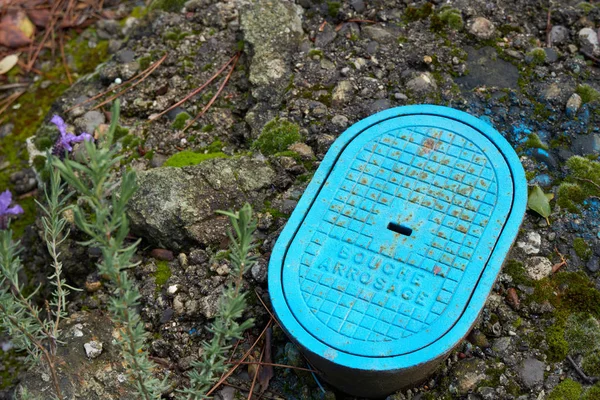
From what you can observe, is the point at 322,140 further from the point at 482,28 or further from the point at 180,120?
the point at 482,28

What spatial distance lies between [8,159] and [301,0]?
1.74 m

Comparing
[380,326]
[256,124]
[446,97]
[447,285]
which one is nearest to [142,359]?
[380,326]

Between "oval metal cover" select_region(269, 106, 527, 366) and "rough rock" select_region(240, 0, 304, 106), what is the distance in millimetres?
589

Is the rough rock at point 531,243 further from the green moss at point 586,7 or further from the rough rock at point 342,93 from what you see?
the green moss at point 586,7

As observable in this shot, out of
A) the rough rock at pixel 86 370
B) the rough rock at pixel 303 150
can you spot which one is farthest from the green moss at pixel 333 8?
the rough rock at pixel 86 370

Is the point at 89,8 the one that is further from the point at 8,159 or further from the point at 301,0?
the point at 301,0

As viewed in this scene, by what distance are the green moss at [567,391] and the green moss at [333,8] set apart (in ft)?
6.56

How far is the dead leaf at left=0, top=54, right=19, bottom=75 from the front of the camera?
163 inches

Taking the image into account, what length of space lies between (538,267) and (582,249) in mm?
193

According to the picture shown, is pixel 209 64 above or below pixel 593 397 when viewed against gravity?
above

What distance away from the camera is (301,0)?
3566 millimetres

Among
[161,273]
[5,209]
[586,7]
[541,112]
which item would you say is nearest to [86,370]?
[161,273]

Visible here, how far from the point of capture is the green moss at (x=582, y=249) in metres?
2.71

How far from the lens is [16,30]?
425 centimetres
